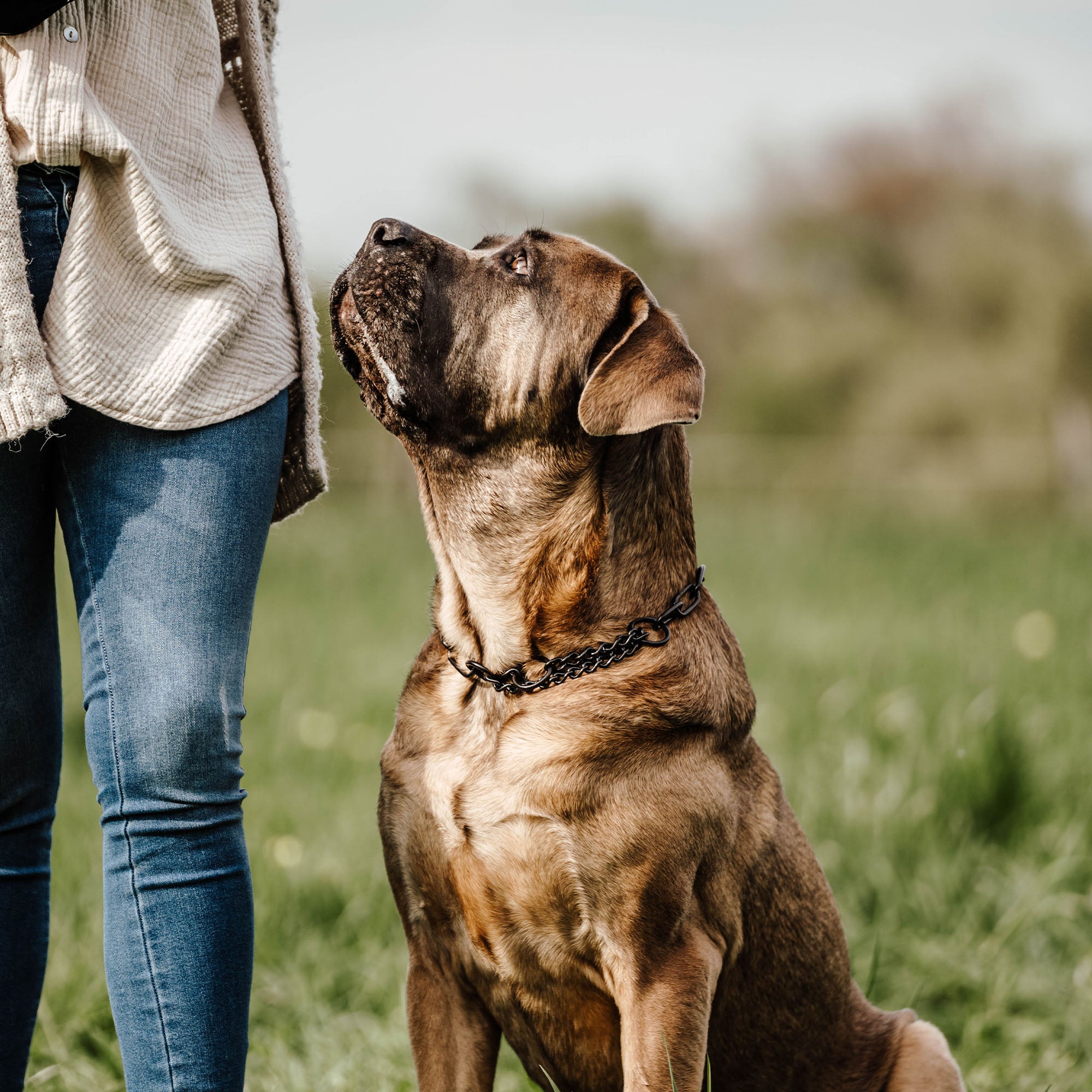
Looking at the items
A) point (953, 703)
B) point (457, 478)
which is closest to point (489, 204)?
point (953, 703)

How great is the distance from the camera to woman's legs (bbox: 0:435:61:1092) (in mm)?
1967

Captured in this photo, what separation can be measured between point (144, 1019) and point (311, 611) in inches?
246

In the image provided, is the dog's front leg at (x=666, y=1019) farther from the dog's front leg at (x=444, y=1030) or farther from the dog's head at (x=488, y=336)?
the dog's head at (x=488, y=336)

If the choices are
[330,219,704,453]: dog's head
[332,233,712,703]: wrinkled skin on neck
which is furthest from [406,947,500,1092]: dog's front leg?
[330,219,704,453]: dog's head

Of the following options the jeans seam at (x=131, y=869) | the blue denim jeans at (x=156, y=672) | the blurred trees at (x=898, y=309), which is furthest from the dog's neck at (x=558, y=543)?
the blurred trees at (x=898, y=309)

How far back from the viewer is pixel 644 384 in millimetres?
2324

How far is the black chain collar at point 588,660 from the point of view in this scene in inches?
91.3

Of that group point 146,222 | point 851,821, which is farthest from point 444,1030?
point 851,821

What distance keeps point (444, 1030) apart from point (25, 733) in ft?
3.17

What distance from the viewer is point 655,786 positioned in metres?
2.19

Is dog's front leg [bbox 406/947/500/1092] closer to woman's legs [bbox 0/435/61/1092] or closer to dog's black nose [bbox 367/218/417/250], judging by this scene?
Result: woman's legs [bbox 0/435/61/1092]

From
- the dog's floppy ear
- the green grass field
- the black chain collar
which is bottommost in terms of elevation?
the green grass field

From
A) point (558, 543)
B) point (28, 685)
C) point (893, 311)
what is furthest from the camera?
point (893, 311)

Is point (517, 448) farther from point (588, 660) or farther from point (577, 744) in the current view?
point (577, 744)
